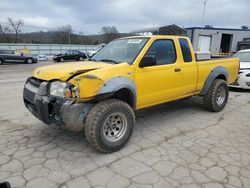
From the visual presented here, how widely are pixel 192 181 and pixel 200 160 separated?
58cm

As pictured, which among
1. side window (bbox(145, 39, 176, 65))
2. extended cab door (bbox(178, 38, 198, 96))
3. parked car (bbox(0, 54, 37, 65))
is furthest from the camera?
parked car (bbox(0, 54, 37, 65))

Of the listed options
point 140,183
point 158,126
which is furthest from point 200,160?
point 158,126

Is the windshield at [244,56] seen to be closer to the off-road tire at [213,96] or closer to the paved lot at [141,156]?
the off-road tire at [213,96]

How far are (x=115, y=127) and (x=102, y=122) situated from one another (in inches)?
17.7

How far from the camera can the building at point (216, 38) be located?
27.1m

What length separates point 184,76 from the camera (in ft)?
15.5

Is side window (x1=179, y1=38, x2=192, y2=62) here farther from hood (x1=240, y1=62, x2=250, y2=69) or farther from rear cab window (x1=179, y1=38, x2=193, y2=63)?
hood (x1=240, y1=62, x2=250, y2=69)

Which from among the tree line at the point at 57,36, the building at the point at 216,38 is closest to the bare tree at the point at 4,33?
the tree line at the point at 57,36

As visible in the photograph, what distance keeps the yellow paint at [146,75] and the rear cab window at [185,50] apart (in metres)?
0.10

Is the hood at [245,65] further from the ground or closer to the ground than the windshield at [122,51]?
closer to the ground

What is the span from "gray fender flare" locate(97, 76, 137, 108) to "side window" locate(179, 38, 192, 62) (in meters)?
1.71

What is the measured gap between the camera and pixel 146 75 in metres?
3.97

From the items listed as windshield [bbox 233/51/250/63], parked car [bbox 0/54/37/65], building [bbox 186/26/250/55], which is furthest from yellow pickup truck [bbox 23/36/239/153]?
building [bbox 186/26/250/55]

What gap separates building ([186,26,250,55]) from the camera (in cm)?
2706
